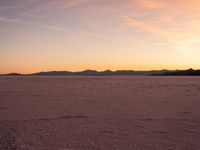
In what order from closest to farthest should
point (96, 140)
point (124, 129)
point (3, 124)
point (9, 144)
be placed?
point (9, 144) → point (96, 140) → point (124, 129) → point (3, 124)

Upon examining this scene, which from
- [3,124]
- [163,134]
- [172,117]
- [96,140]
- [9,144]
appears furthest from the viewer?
[172,117]

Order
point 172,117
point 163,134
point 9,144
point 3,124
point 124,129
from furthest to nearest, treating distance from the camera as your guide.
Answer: point 172,117, point 3,124, point 124,129, point 163,134, point 9,144

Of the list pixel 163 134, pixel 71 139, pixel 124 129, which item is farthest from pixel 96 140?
pixel 163 134

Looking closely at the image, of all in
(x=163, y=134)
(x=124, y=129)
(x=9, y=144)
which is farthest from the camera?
(x=124, y=129)

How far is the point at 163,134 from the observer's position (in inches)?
190

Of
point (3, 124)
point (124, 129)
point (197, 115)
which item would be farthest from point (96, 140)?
point (197, 115)

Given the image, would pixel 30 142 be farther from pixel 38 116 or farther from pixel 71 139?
pixel 38 116

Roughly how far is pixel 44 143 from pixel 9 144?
0.62 m

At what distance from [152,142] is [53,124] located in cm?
253

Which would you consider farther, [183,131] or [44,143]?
[183,131]

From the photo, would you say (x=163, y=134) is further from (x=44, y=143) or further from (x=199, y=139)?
(x=44, y=143)

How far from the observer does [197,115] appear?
6789mm

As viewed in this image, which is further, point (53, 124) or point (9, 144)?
point (53, 124)

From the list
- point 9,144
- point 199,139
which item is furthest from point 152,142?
point 9,144
